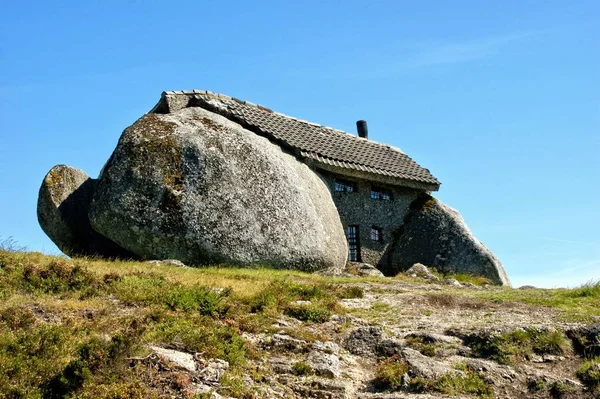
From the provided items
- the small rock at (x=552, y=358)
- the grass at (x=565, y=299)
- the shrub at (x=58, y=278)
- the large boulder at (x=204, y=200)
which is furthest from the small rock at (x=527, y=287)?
the shrub at (x=58, y=278)

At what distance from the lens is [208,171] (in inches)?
1099

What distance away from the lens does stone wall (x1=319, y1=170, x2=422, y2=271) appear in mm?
35312

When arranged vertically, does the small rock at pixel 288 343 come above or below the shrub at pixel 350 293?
below

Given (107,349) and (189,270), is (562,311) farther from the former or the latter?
(107,349)

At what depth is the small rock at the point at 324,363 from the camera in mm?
15508

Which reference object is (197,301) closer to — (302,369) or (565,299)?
(302,369)

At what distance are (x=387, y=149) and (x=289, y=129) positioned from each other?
8.04 m

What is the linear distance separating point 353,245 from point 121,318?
19758 millimetres

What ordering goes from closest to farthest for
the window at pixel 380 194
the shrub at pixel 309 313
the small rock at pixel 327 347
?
the small rock at pixel 327 347 < the shrub at pixel 309 313 < the window at pixel 380 194

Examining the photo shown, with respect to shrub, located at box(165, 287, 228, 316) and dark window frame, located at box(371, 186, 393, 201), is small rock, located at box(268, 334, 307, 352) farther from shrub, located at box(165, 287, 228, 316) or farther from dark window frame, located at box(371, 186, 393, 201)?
dark window frame, located at box(371, 186, 393, 201)

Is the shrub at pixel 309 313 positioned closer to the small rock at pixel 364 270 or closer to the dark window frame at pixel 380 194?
the small rock at pixel 364 270

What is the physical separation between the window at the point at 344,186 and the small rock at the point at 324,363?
19490 millimetres

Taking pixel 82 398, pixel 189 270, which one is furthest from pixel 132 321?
pixel 189 270

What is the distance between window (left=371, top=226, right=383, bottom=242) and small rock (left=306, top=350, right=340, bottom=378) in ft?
66.2
